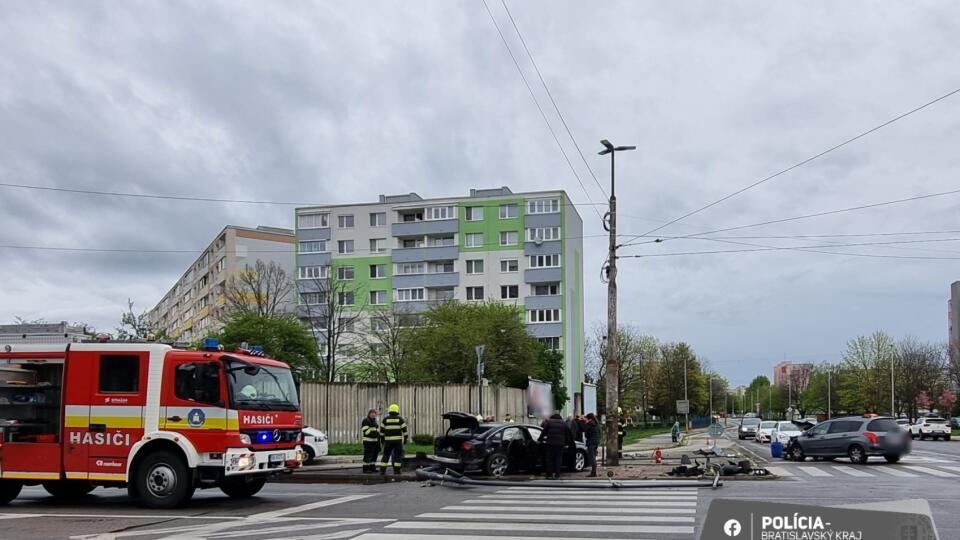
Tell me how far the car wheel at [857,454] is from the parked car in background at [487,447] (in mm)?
11580

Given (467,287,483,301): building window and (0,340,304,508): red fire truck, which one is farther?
(467,287,483,301): building window

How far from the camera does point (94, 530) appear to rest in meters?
12.0

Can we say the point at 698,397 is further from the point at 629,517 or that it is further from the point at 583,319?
the point at 629,517

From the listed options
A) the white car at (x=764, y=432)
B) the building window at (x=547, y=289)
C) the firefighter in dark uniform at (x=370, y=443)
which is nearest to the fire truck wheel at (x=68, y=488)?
the firefighter in dark uniform at (x=370, y=443)

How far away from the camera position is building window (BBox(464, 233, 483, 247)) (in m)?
77.2

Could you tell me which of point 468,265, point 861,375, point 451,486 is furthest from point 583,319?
point 451,486

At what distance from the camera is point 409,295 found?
78625 mm

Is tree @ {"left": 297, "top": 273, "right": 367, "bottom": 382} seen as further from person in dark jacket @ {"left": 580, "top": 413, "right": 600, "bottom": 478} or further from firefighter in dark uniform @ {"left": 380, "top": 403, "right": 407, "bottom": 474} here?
firefighter in dark uniform @ {"left": 380, "top": 403, "right": 407, "bottom": 474}

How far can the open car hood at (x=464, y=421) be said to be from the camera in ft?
70.2

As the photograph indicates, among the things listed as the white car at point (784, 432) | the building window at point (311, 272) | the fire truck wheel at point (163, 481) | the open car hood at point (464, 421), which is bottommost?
the white car at point (784, 432)

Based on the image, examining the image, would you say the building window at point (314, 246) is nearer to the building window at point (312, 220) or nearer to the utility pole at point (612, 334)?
the building window at point (312, 220)

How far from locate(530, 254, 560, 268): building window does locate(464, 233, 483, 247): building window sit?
16.2ft

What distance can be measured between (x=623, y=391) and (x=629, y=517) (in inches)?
3001

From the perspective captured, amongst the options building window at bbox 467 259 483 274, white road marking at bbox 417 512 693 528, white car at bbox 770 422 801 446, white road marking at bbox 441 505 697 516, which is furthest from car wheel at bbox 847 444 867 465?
building window at bbox 467 259 483 274
